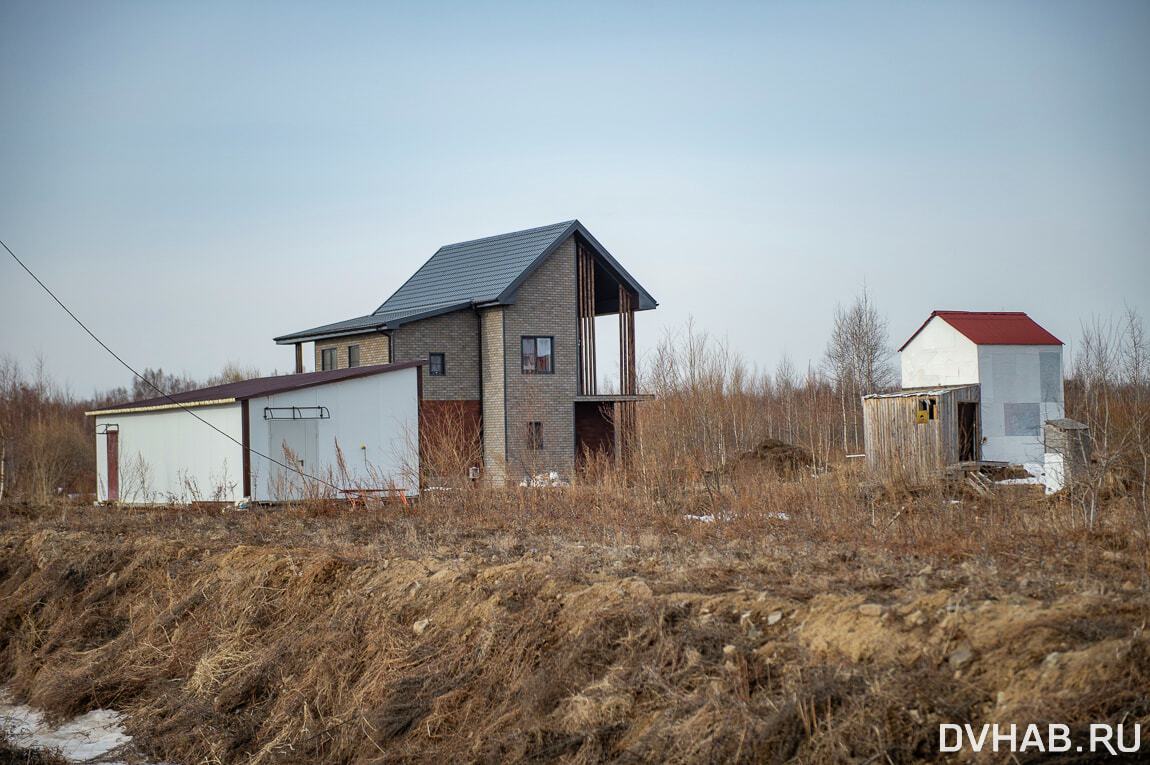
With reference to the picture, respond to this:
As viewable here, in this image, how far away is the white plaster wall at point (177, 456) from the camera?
20.1m

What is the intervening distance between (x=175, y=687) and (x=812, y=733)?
275 inches

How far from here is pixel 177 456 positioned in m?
21.8

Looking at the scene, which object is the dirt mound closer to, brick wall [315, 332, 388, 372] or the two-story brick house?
the two-story brick house

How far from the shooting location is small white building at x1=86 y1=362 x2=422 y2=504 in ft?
65.4

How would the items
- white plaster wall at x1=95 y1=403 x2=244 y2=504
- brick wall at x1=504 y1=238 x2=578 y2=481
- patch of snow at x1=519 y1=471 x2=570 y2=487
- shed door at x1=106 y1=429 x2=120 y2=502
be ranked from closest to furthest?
patch of snow at x1=519 y1=471 x2=570 y2=487 → white plaster wall at x1=95 y1=403 x2=244 y2=504 → shed door at x1=106 y1=429 x2=120 y2=502 → brick wall at x1=504 y1=238 x2=578 y2=481

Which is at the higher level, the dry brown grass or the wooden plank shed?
the wooden plank shed

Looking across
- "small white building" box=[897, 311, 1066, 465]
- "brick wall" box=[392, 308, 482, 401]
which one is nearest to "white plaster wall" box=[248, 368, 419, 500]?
"brick wall" box=[392, 308, 482, 401]

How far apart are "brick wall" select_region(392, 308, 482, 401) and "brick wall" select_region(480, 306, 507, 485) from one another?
1.03ft

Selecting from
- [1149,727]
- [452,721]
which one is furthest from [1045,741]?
[452,721]

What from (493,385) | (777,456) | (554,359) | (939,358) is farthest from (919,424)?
(493,385)

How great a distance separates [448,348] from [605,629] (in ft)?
74.8

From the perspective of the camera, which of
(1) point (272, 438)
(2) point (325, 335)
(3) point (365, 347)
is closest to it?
(1) point (272, 438)

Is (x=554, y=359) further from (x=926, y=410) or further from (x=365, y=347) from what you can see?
(x=926, y=410)

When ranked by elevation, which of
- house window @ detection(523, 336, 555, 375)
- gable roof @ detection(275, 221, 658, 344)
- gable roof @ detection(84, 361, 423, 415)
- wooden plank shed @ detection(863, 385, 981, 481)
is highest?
gable roof @ detection(275, 221, 658, 344)
